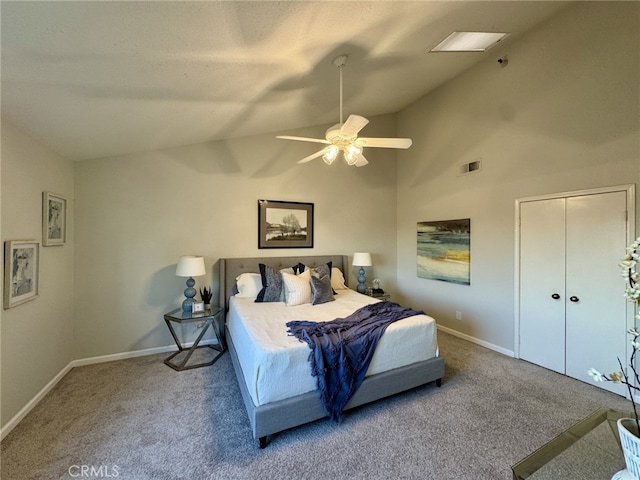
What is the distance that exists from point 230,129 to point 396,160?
10.4 feet

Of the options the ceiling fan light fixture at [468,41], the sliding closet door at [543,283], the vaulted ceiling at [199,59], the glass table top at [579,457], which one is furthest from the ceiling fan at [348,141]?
the glass table top at [579,457]

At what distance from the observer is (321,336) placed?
227 centimetres

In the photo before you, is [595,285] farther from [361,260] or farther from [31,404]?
[31,404]

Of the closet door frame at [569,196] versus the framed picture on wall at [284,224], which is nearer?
the closet door frame at [569,196]

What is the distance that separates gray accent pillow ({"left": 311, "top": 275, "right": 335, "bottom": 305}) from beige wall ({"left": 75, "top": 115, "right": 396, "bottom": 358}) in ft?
3.15

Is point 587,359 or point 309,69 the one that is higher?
point 309,69

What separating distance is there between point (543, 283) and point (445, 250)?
52.8 inches

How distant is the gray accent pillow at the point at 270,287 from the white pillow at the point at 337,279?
3.10 feet

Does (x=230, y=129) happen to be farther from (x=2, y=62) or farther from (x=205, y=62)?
(x=2, y=62)

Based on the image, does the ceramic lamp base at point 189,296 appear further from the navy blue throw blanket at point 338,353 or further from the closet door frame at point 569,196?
the closet door frame at point 569,196

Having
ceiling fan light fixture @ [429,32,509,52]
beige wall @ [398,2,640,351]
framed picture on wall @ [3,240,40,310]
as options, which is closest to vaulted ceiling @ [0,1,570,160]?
ceiling fan light fixture @ [429,32,509,52]

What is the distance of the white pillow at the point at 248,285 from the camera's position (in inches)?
143

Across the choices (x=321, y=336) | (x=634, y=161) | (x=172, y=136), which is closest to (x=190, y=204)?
(x=172, y=136)

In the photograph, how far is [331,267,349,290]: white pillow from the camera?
4191 mm
